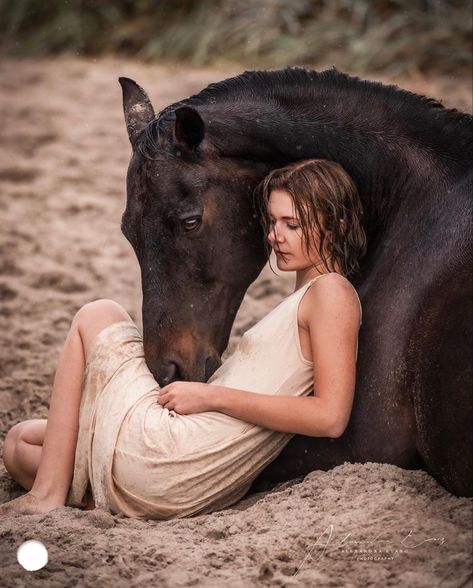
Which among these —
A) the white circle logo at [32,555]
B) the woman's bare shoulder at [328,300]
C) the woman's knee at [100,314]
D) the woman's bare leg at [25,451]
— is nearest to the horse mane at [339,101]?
the woman's knee at [100,314]

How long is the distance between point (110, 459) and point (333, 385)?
75 centimetres

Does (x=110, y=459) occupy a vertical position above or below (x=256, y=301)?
below

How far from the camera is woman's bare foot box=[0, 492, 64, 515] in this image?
129 inches

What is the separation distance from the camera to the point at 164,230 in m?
3.42

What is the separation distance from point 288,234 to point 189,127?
19.7 inches

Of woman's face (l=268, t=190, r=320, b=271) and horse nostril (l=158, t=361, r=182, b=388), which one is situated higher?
woman's face (l=268, t=190, r=320, b=271)

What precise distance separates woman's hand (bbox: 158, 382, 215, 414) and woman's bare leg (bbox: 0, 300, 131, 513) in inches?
13.3

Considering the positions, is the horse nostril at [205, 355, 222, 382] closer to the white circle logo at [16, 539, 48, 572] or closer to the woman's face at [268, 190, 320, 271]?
the woman's face at [268, 190, 320, 271]

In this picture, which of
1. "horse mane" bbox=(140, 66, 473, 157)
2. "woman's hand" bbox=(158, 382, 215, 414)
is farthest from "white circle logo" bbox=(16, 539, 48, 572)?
"horse mane" bbox=(140, 66, 473, 157)

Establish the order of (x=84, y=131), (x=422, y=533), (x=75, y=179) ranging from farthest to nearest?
(x=84, y=131) → (x=75, y=179) → (x=422, y=533)

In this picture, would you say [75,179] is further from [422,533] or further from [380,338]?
[422,533]

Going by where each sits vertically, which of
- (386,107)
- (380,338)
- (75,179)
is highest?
(75,179)

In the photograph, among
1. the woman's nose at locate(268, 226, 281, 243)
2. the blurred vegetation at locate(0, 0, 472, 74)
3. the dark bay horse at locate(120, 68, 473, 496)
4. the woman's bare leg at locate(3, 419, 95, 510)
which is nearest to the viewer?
the dark bay horse at locate(120, 68, 473, 496)

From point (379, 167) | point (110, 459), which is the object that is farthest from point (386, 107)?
point (110, 459)
